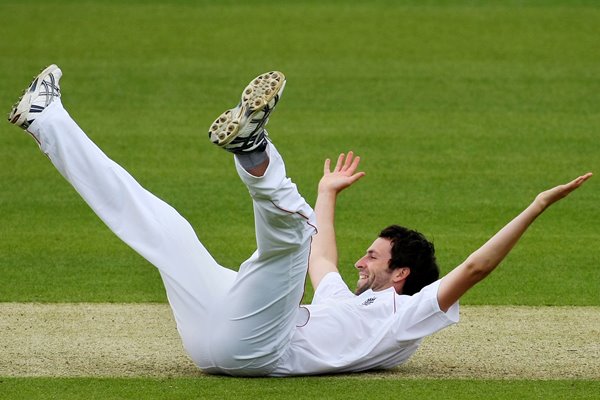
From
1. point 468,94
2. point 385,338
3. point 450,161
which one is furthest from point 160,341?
point 468,94

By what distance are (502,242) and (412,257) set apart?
0.79m

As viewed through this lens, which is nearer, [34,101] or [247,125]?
[247,125]

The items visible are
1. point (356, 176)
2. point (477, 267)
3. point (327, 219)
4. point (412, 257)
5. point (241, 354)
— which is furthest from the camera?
point (327, 219)

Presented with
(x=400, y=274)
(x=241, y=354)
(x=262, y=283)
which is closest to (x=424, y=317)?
(x=400, y=274)

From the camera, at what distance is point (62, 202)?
11016 mm

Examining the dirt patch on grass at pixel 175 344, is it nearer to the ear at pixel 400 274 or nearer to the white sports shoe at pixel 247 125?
the ear at pixel 400 274

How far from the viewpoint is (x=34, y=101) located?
645 cm

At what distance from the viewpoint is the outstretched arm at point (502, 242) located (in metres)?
5.91

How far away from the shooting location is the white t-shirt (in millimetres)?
6293

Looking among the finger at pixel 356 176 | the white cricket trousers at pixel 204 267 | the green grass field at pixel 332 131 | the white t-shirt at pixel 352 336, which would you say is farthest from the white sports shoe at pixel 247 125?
the green grass field at pixel 332 131

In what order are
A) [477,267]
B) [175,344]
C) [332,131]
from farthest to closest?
[332,131], [175,344], [477,267]

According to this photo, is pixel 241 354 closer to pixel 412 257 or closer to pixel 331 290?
pixel 331 290

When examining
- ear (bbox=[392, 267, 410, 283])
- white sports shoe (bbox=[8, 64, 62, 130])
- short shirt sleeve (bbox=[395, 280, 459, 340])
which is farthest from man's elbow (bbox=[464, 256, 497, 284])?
white sports shoe (bbox=[8, 64, 62, 130])

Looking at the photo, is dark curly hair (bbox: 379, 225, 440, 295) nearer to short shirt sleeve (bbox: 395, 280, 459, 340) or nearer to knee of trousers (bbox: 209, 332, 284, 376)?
short shirt sleeve (bbox: 395, 280, 459, 340)
